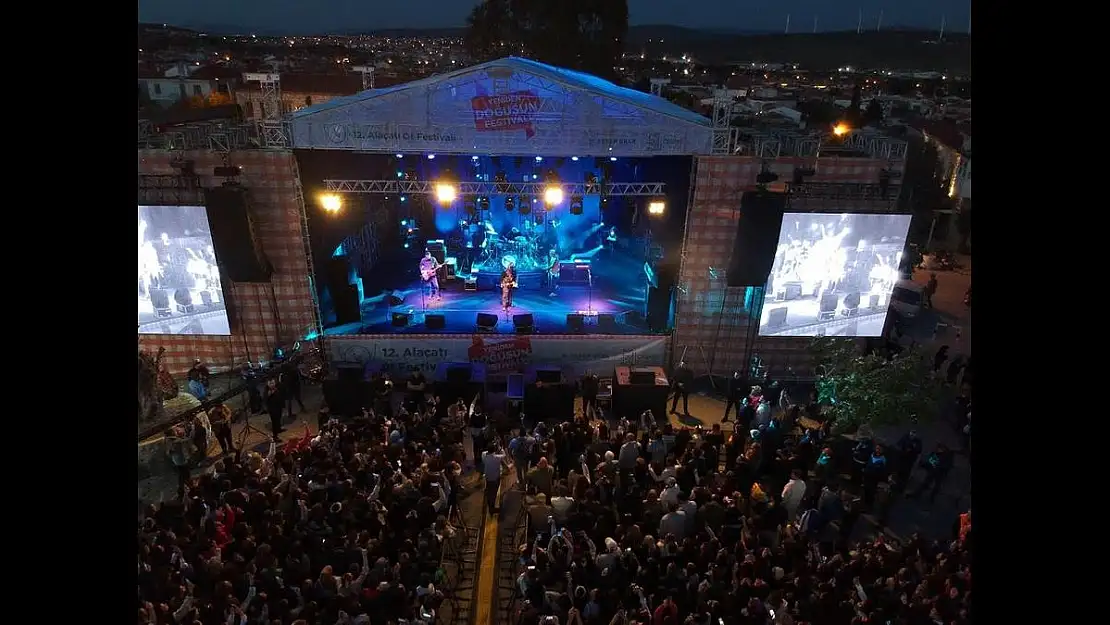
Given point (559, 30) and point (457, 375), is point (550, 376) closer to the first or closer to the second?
point (457, 375)

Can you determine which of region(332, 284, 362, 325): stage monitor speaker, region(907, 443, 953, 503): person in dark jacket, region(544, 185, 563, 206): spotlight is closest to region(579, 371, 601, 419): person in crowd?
region(544, 185, 563, 206): spotlight

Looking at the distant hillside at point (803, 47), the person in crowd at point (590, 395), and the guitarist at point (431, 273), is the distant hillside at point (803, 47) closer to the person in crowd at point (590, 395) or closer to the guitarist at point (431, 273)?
the guitarist at point (431, 273)

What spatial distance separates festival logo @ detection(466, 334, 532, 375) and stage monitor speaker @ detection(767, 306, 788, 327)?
5399 millimetres

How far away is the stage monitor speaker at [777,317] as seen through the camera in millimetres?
12969

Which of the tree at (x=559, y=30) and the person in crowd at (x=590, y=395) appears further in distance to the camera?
the tree at (x=559, y=30)

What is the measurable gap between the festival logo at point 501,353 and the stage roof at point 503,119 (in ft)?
13.9

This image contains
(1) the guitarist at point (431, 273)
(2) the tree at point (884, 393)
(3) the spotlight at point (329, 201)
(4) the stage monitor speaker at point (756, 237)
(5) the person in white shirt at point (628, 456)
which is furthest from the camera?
(1) the guitarist at point (431, 273)

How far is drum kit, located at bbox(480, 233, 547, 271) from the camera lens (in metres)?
18.7

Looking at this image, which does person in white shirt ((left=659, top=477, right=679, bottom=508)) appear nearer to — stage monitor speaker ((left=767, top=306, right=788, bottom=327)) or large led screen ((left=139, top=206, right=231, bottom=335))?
stage monitor speaker ((left=767, top=306, right=788, bottom=327))

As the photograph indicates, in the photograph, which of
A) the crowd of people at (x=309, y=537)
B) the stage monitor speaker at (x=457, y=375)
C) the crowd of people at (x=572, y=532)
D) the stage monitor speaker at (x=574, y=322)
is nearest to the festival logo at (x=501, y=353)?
the stage monitor speaker at (x=457, y=375)

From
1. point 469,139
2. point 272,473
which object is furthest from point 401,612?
point 469,139

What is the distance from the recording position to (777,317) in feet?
42.8
